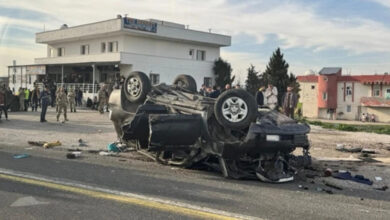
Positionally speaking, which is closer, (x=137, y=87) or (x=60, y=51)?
(x=137, y=87)

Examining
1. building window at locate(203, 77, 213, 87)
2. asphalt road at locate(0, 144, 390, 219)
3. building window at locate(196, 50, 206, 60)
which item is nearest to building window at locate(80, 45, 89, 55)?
building window at locate(196, 50, 206, 60)

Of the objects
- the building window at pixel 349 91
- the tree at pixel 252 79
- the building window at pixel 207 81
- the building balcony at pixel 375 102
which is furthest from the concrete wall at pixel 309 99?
the building window at pixel 207 81

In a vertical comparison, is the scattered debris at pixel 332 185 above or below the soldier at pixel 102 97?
below

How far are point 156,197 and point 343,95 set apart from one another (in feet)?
167

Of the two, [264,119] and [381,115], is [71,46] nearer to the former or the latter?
[381,115]

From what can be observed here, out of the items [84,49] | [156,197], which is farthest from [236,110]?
[84,49]

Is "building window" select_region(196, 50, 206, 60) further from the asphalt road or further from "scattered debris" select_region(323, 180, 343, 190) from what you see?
"scattered debris" select_region(323, 180, 343, 190)

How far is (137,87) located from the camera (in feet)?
27.3

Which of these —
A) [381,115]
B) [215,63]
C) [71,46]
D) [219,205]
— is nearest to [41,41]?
[71,46]

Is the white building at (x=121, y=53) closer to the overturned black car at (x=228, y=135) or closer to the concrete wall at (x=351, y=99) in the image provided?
the concrete wall at (x=351, y=99)

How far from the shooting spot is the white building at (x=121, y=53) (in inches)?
1542

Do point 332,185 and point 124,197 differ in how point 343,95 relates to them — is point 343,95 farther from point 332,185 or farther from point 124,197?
point 124,197

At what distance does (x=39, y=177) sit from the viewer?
659 centimetres

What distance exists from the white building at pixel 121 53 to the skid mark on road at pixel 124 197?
2970 cm
